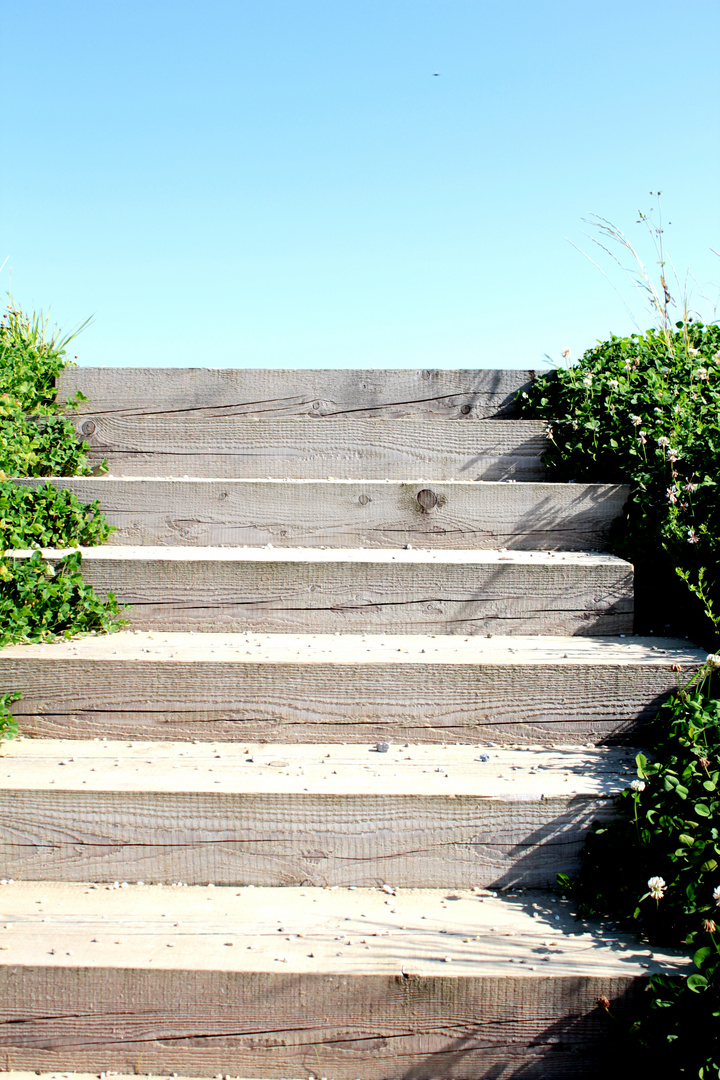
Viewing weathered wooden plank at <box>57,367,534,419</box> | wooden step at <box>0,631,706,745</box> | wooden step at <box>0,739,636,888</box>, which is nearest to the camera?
wooden step at <box>0,739,636,888</box>

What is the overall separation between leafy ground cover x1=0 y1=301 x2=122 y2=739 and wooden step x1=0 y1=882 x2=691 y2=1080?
2.46 feet

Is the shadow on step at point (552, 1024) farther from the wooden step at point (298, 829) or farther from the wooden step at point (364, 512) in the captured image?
the wooden step at point (364, 512)

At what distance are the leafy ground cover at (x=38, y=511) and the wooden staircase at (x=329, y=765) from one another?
85 millimetres

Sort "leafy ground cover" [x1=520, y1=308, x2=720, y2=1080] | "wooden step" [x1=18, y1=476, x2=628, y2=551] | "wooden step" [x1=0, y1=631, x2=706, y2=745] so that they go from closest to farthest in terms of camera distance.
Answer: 1. "leafy ground cover" [x1=520, y1=308, x2=720, y2=1080]
2. "wooden step" [x1=0, y1=631, x2=706, y2=745]
3. "wooden step" [x1=18, y1=476, x2=628, y2=551]

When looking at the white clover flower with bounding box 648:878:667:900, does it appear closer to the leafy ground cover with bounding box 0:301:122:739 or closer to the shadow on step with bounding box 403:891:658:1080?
the shadow on step with bounding box 403:891:658:1080

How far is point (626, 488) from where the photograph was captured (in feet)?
9.29

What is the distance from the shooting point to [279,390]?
341 cm

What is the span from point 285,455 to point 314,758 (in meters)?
1.50

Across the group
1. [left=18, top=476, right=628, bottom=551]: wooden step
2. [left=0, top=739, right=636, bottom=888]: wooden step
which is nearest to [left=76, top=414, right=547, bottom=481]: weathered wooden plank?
[left=18, top=476, right=628, bottom=551]: wooden step

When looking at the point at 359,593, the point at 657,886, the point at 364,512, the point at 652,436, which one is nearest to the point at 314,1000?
the point at 657,886

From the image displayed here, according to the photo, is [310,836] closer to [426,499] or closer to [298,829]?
[298,829]

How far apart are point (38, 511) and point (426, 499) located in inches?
56.2

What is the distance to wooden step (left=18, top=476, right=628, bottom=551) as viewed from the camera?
2852mm

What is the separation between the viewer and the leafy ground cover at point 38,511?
7.72 ft
